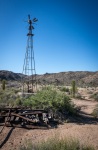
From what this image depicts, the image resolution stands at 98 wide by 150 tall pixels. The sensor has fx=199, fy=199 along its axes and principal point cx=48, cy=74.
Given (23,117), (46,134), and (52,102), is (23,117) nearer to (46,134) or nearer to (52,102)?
(46,134)

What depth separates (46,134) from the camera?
9.13 m

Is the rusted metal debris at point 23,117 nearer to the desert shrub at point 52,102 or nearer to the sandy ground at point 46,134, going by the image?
the sandy ground at point 46,134

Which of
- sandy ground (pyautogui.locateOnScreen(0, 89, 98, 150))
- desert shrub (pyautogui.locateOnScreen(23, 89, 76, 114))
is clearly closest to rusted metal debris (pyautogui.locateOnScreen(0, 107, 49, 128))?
sandy ground (pyautogui.locateOnScreen(0, 89, 98, 150))

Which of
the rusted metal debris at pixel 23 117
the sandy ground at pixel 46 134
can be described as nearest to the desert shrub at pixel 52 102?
the rusted metal debris at pixel 23 117

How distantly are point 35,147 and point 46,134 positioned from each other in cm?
268

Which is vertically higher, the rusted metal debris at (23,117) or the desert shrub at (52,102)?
the desert shrub at (52,102)

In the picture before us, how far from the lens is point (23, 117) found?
10617 millimetres

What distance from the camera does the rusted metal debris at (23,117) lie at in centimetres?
1039

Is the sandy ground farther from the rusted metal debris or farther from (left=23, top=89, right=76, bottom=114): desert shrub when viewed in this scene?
(left=23, top=89, right=76, bottom=114): desert shrub

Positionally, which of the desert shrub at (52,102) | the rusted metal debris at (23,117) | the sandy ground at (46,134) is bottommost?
the sandy ground at (46,134)

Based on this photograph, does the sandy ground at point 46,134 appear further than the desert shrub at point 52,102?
No

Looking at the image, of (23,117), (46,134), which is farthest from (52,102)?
(46,134)

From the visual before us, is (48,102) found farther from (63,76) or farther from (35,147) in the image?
(63,76)

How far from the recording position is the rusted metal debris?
10394 millimetres
